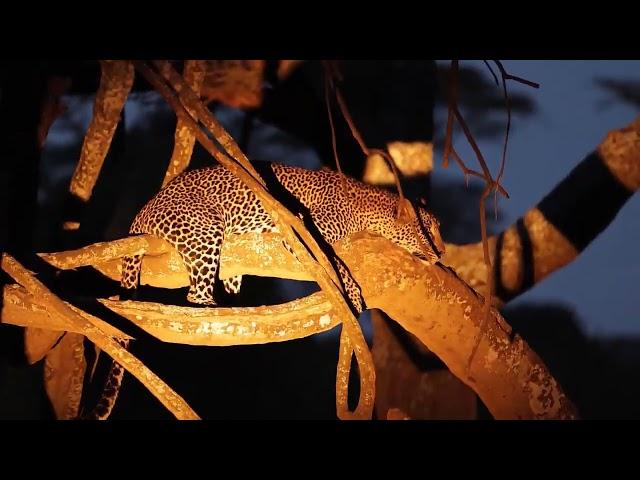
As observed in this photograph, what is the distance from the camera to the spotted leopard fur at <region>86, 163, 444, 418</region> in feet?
10.3

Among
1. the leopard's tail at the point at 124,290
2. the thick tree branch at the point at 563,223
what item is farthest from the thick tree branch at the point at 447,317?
the thick tree branch at the point at 563,223

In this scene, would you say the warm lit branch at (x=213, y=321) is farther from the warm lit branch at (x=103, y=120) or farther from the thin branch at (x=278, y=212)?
the warm lit branch at (x=103, y=120)

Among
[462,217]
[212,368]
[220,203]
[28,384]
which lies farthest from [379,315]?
[462,217]

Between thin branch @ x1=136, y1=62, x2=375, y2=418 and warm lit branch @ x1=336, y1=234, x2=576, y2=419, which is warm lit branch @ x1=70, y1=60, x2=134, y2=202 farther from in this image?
warm lit branch @ x1=336, y1=234, x2=576, y2=419

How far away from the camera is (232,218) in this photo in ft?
12.0

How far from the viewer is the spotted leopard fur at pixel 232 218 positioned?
10.3 feet

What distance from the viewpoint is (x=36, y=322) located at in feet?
8.89

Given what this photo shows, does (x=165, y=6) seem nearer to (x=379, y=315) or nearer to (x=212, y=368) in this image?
(x=379, y=315)

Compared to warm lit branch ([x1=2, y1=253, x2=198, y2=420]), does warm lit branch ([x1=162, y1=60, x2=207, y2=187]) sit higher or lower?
higher

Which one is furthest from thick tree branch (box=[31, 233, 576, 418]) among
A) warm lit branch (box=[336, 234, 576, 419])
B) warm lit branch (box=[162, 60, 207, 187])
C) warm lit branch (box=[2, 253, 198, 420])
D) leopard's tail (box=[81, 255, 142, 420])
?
warm lit branch (box=[162, 60, 207, 187])

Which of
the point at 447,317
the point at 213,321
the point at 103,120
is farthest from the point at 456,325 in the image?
the point at 103,120

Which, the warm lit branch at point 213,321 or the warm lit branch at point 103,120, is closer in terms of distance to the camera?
the warm lit branch at point 213,321

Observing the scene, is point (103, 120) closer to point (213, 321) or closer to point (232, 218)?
point (232, 218)

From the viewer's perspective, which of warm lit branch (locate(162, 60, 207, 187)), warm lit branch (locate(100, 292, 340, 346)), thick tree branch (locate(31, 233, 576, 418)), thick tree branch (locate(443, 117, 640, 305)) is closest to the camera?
warm lit branch (locate(100, 292, 340, 346))
